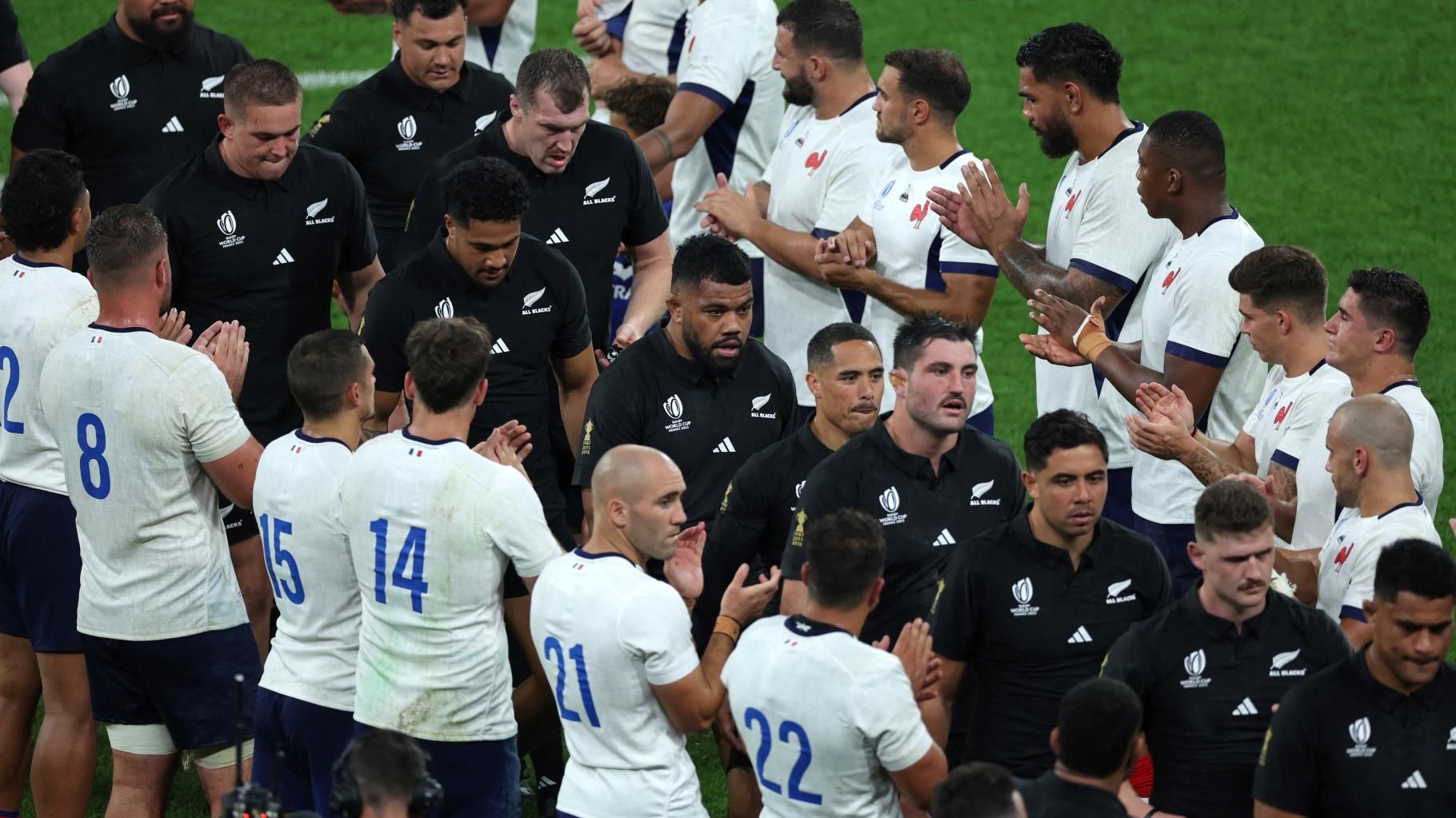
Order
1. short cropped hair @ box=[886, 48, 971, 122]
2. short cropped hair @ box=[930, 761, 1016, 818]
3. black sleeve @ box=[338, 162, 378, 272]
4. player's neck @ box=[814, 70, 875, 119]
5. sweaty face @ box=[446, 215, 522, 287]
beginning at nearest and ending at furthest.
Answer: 1. short cropped hair @ box=[930, 761, 1016, 818]
2. sweaty face @ box=[446, 215, 522, 287]
3. black sleeve @ box=[338, 162, 378, 272]
4. short cropped hair @ box=[886, 48, 971, 122]
5. player's neck @ box=[814, 70, 875, 119]

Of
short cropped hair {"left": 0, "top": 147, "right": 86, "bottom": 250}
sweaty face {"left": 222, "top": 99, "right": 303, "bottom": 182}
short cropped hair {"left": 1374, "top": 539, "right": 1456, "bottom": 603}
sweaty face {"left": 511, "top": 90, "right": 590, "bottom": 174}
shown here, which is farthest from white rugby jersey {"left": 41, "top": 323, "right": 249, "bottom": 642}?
short cropped hair {"left": 1374, "top": 539, "right": 1456, "bottom": 603}

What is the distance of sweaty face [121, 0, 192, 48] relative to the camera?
8469 millimetres

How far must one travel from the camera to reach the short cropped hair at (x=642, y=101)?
1003cm

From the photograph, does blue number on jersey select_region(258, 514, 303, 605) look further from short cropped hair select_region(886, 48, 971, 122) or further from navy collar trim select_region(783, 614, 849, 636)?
short cropped hair select_region(886, 48, 971, 122)

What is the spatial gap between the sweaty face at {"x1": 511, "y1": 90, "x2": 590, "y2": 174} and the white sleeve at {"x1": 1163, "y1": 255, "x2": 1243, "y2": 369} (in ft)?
8.60

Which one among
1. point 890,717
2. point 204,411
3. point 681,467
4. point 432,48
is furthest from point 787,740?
point 432,48

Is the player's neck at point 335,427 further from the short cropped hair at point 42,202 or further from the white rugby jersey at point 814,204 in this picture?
the white rugby jersey at point 814,204

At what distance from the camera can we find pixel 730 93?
9.77 m

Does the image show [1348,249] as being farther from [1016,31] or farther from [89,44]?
→ [89,44]

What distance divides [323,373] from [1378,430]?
11.3ft

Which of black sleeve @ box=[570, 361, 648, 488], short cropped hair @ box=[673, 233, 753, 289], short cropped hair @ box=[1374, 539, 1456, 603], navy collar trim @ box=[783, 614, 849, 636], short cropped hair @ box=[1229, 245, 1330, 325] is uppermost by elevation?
short cropped hair @ box=[1229, 245, 1330, 325]

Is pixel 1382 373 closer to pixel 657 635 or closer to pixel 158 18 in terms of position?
pixel 657 635

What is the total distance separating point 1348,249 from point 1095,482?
8384 millimetres

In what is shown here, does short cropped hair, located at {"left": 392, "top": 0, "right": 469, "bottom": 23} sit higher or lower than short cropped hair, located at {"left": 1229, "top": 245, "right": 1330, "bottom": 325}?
lower
